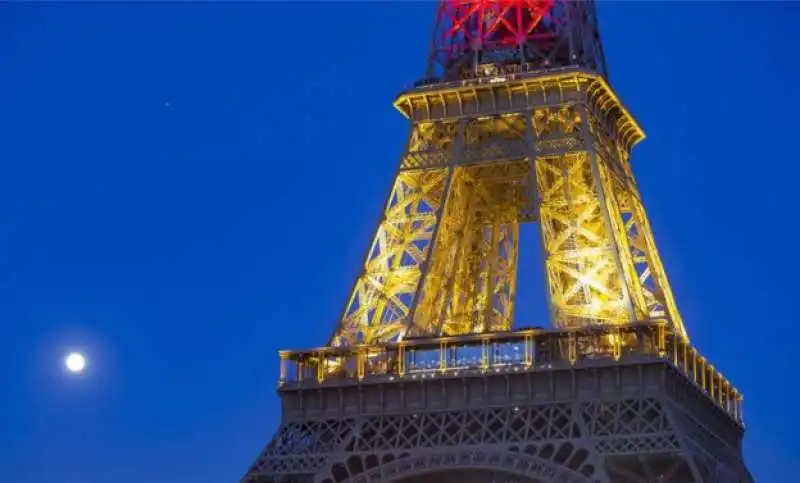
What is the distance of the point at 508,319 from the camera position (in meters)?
61.4

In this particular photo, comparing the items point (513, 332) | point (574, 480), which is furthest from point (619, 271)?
point (574, 480)

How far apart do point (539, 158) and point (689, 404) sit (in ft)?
33.3

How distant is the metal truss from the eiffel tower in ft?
0.22

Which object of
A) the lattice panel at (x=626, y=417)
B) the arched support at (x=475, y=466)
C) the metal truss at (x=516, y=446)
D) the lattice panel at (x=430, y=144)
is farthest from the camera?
the lattice panel at (x=430, y=144)

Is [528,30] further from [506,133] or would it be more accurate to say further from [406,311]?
[406,311]

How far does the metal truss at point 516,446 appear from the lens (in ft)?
159

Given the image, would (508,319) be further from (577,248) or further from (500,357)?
(500,357)

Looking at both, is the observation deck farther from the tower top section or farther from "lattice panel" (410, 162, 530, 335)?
the tower top section

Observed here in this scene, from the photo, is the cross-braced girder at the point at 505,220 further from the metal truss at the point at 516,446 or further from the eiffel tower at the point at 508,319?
the metal truss at the point at 516,446

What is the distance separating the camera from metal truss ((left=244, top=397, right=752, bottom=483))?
159ft

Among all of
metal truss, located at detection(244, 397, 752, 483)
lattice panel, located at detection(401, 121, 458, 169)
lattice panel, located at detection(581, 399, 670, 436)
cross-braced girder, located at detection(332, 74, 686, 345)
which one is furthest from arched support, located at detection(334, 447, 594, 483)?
lattice panel, located at detection(401, 121, 458, 169)

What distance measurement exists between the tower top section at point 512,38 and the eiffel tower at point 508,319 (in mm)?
85

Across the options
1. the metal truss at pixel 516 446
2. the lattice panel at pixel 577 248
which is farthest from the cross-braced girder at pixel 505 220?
the metal truss at pixel 516 446

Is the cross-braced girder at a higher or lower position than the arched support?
higher
